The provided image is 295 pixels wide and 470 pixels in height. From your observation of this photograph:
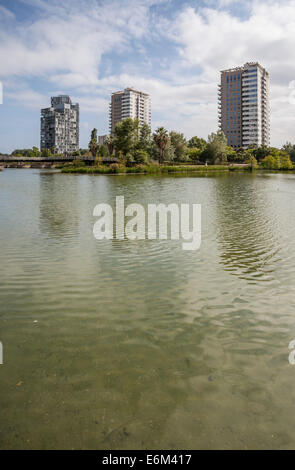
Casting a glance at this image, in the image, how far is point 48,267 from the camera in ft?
34.6

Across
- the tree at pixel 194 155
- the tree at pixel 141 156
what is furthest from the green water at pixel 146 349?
the tree at pixel 194 155

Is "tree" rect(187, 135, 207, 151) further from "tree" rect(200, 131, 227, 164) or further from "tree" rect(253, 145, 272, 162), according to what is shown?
"tree" rect(200, 131, 227, 164)

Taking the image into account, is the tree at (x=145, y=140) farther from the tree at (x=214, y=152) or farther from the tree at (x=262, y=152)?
the tree at (x=262, y=152)

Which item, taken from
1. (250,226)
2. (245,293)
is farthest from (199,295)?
(250,226)

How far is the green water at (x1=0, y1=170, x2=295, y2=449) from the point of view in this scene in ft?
13.4

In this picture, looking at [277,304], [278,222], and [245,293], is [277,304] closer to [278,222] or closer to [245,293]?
[245,293]

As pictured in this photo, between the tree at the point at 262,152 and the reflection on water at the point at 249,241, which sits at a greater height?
the tree at the point at 262,152

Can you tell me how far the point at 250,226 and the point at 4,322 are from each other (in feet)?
44.3

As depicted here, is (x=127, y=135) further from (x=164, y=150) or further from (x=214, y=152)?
(x=214, y=152)

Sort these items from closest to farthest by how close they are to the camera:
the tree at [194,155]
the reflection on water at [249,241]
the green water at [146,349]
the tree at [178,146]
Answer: the green water at [146,349]
the reflection on water at [249,241]
the tree at [178,146]
the tree at [194,155]

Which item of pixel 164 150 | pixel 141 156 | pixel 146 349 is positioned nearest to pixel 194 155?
pixel 164 150

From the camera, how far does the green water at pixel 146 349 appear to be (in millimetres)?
4082

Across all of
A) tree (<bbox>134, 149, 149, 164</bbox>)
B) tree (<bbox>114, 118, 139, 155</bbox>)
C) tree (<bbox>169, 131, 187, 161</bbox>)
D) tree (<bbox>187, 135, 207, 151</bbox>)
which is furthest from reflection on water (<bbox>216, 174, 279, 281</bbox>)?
tree (<bbox>187, 135, 207, 151</bbox>)

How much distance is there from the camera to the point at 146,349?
5.86 m
